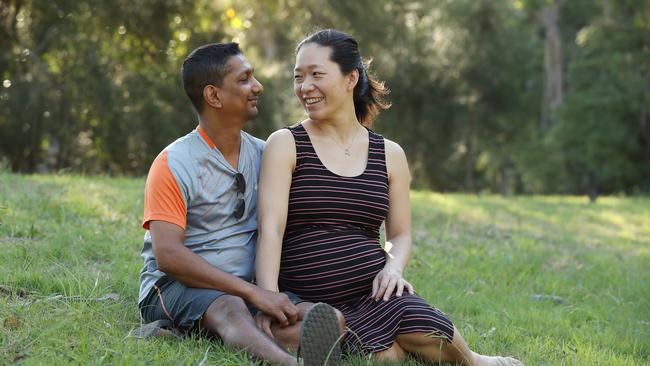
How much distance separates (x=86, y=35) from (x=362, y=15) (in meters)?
9.74

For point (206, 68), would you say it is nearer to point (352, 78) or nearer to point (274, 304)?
point (352, 78)

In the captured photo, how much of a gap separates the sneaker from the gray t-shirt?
839 mm

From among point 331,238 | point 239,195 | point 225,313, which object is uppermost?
point 239,195

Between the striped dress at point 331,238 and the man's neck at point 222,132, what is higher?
the man's neck at point 222,132

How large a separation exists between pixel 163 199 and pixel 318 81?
983mm

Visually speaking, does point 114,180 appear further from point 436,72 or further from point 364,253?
point 436,72

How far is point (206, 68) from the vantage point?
4.24 meters

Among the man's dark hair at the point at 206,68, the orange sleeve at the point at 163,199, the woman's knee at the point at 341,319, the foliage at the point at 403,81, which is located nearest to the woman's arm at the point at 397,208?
the woman's knee at the point at 341,319

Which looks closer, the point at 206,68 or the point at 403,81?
the point at 206,68

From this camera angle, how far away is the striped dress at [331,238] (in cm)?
427

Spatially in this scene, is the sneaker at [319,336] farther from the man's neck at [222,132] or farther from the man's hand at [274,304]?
the man's neck at [222,132]

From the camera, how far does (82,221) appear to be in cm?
654

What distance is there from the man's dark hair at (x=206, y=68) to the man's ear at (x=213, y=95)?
0.02 meters

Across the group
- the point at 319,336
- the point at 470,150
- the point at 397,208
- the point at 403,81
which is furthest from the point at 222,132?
the point at 470,150
